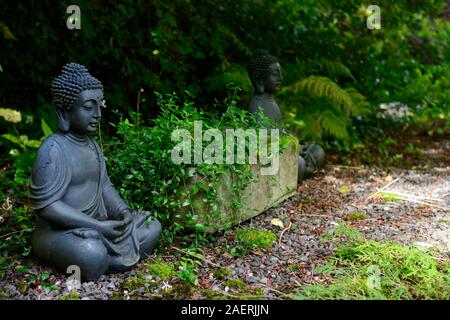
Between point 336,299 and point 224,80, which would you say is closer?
point 336,299

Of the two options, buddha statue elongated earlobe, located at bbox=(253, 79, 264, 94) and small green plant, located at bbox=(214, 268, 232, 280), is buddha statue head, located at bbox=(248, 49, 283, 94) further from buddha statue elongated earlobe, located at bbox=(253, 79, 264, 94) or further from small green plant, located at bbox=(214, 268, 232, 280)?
small green plant, located at bbox=(214, 268, 232, 280)

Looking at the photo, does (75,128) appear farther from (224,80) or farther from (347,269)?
(224,80)

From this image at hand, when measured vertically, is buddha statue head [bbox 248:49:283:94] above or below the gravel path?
above

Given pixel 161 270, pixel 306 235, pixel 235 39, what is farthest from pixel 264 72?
pixel 161 270

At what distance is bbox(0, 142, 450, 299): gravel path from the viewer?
3771mm

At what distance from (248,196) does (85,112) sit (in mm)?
1718

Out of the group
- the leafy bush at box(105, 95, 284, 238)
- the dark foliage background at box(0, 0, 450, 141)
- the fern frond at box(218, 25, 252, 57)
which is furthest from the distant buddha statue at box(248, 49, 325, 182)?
the fern frond at box(218, 25, 252, 57)

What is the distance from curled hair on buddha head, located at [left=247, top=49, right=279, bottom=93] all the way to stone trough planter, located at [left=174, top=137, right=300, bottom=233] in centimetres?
64

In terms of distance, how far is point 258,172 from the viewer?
5133 mm

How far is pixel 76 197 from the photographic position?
12.9 feet

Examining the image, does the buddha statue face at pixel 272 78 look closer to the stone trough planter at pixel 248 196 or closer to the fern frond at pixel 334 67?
the stone trough planter at pixel 248 196

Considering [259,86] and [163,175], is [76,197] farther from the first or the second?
[259,86]
